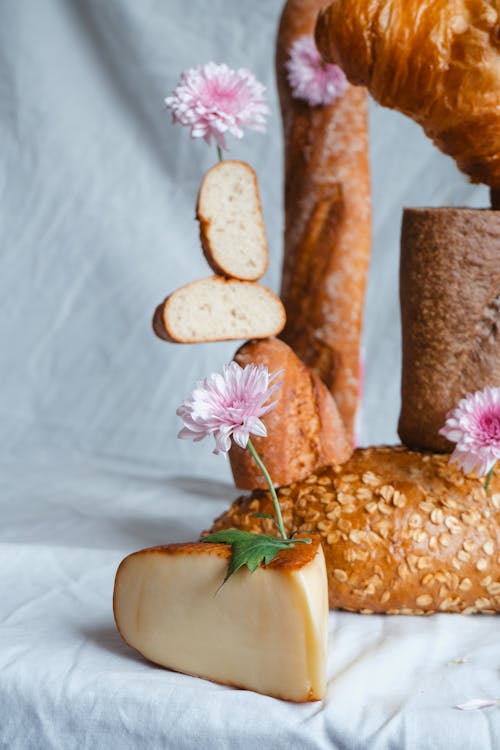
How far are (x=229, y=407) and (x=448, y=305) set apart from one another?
46 centimetres

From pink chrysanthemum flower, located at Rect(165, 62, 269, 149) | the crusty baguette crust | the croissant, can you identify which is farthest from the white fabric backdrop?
the croissant

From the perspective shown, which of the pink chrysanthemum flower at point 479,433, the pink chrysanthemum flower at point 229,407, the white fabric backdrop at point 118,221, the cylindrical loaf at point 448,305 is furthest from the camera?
the white fabric backdrop at point 118,221

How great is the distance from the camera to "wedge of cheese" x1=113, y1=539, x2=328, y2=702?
1120 millimetres

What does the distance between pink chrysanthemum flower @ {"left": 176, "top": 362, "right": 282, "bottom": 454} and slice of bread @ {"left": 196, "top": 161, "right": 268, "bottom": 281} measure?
344mm

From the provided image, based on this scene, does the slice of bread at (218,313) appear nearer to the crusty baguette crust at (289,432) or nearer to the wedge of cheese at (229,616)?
the crusty baguette crust at (289,432)

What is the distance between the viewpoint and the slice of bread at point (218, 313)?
4.95 feet

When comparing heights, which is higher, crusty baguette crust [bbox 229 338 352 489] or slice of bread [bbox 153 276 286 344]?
slice of bread [bbox 153 276 286 344]

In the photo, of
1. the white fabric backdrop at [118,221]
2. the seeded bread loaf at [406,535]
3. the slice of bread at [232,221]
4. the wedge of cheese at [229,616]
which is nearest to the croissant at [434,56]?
the slice of bread at [232,221]

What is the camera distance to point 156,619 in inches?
47.3

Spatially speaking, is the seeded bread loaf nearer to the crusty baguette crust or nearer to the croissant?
the crusty baguette crust

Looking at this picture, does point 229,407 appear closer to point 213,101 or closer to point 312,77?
point 213,101

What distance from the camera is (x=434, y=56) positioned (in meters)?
1.43

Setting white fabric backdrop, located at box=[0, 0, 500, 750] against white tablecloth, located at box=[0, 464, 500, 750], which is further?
white fabric backdrop, located at box=[0, 0, 500, 750]

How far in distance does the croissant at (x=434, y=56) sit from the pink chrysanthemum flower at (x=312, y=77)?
36cm
